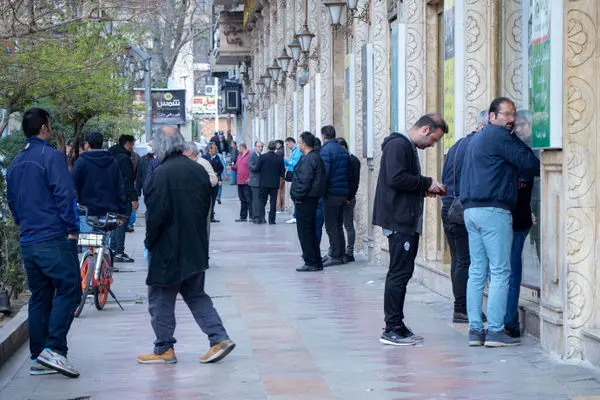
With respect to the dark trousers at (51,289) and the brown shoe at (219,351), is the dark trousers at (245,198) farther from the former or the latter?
the dark trousers at (51,289)

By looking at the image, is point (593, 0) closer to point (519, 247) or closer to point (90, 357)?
point (519, 247)

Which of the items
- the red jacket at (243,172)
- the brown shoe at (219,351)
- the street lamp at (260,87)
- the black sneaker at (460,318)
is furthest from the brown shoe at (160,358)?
the street lamp at (260,87)

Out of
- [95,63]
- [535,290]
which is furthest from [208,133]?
[535,290]

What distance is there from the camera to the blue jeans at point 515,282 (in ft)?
33.6

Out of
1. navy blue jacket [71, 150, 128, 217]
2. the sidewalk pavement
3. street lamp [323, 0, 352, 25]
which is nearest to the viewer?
the sidewalk pavement

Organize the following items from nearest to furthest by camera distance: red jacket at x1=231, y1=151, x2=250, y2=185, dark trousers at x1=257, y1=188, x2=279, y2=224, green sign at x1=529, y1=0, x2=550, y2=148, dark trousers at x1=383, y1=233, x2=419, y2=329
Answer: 1. green sign at x1=529, y1=0, x2=550, y2=148
2. dark trousers at x1=383, y1=233, x2=419, y2=329
3. dark trousers at x1=257, y1=188, x2=279, y2=224
4. red jacket at x1=231, y1=151, x2=250, y2=185

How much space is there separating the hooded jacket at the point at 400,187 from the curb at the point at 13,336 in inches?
120

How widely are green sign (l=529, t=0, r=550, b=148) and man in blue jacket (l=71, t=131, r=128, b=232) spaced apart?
637 cm

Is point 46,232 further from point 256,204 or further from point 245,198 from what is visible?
point 245,198

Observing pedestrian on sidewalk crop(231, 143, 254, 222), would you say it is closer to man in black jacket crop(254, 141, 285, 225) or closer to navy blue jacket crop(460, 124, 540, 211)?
man in black jacket crop(254, 141, 285, 225)

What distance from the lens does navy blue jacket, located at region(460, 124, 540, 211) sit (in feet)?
31.6

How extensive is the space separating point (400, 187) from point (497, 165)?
78 cm

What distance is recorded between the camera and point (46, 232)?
29.1 feet

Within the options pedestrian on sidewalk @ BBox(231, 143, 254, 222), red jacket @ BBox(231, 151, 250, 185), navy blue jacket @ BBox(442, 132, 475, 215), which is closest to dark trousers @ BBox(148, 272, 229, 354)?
navy blue jacket @ BBox(442, 132, 475, 215)
